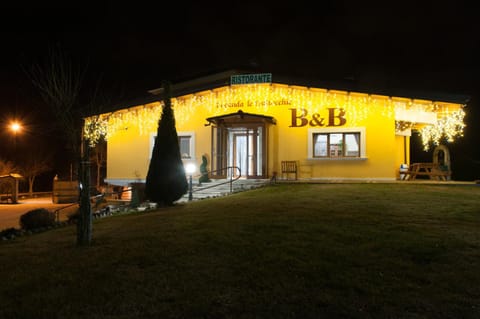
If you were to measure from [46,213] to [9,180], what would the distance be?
12515mm

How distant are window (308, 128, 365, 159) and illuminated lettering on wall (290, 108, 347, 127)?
11.5 inches

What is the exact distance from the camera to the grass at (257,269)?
3.40m

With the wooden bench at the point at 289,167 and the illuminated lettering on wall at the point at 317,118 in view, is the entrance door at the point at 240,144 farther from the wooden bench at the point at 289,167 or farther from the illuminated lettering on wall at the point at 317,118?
the illuminated lettering on wall at the point at 317,118

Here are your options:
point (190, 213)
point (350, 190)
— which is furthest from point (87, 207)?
point (350, 190)

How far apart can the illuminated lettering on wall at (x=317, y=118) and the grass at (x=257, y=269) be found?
805cm

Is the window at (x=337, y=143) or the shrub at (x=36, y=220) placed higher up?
the window at (x=337, y=143)

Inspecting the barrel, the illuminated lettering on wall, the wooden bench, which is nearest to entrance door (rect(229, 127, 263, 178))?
the wooden bench

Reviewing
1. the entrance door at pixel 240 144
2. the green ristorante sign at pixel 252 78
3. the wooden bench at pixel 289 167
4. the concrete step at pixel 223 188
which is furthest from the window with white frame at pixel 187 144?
the wooden bench at pixel 289 167

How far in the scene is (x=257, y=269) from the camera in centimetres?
427

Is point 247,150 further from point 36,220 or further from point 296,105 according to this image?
point 36,220

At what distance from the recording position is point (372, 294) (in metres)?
3.62

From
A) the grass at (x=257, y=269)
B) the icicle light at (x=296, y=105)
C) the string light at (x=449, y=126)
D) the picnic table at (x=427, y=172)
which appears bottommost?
the grass at (x=257, y=269)

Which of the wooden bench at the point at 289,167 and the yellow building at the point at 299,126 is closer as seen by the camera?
the yellow building at the point at 299,126

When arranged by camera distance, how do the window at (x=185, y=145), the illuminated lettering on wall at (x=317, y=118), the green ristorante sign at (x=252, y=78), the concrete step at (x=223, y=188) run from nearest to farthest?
the concrete step at (x=223, y=188) → the illuminated lettering on wall at (x=317, y=118) → the green ristorante sign at (x=252, y=78) → the window at (x=185, y=145)
